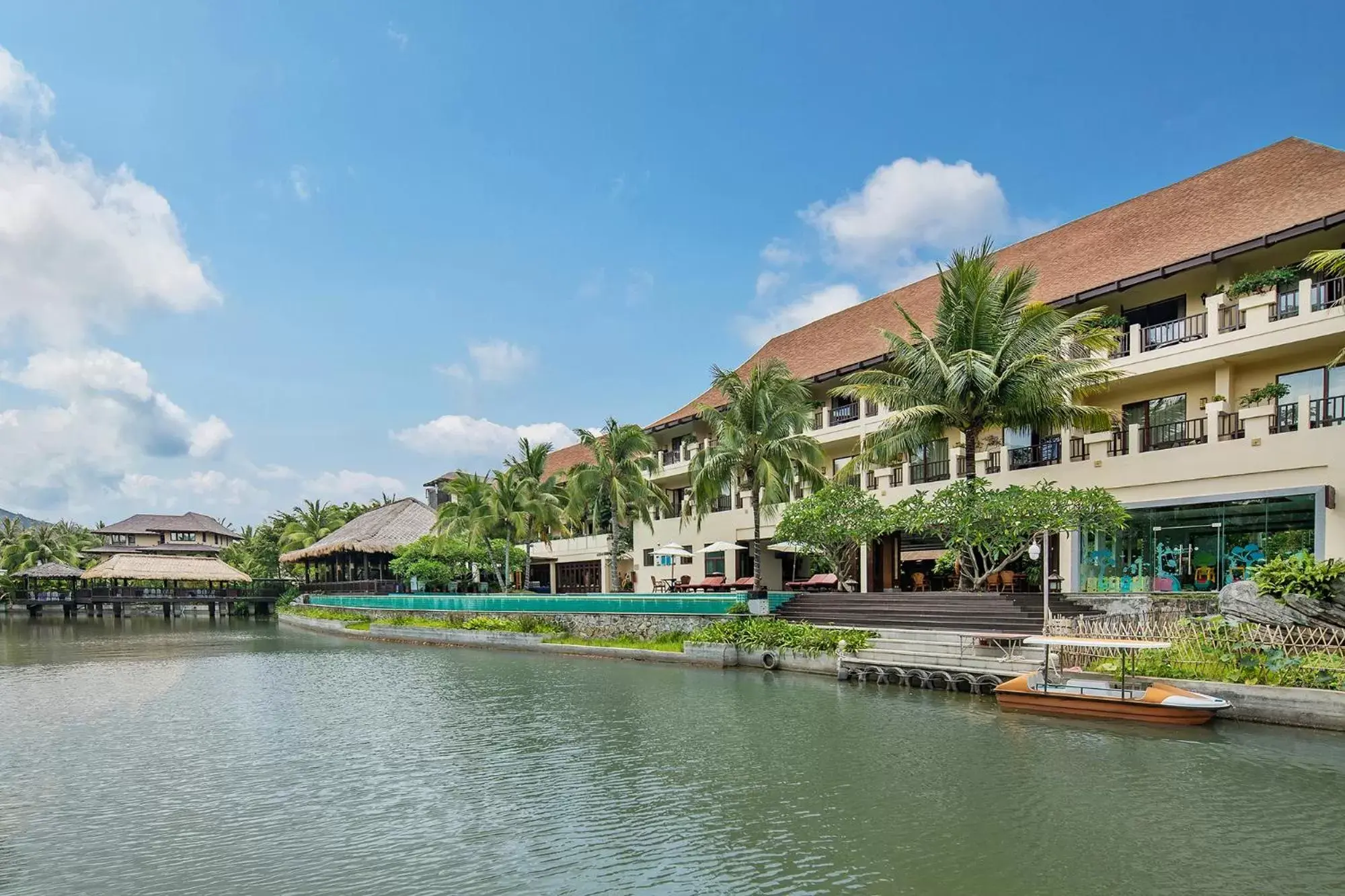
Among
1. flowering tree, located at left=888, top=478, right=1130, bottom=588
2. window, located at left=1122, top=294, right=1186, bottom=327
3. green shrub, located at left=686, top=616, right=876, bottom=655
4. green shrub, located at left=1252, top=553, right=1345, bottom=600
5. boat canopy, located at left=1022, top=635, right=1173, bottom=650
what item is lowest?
green shrub, located at left=686, top=616, right=876, bottom=655

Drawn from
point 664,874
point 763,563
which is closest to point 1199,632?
point 664,874

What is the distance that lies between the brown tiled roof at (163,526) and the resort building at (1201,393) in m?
92.0

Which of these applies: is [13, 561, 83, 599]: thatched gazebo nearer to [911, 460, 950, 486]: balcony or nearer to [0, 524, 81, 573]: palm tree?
[0, 524, 81, 573]: palm tree

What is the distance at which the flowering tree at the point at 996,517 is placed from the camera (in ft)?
66.5

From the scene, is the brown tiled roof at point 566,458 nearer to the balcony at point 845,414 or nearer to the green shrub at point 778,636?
the balcony at point 845,414

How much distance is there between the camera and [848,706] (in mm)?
16422

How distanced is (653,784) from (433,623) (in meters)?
27.1

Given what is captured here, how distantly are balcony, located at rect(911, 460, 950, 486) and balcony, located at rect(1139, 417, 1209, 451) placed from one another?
5700 mm

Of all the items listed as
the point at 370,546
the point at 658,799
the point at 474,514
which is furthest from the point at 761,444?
the point at 370,546

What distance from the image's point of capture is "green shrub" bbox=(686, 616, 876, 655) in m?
20.8

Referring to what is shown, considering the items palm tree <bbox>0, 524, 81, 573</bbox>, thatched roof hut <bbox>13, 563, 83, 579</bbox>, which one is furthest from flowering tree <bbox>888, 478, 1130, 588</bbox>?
palm tree <bbox>0, 524, 81, 573</bbox>

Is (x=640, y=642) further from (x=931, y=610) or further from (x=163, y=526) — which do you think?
(x=163, y=526)

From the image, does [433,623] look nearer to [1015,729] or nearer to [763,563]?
[763,563]

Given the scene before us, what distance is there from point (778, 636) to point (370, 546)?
1401 inches
